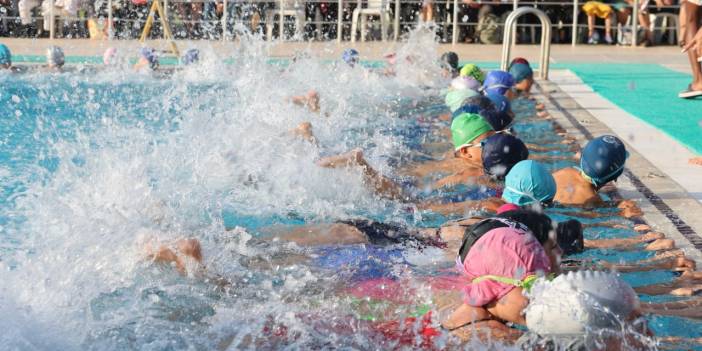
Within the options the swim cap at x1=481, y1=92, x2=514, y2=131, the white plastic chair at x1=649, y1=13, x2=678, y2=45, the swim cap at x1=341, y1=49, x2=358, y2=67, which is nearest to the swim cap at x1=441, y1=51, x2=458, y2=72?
the swim cap at x1=341, y1=49, x2=358, y2=67

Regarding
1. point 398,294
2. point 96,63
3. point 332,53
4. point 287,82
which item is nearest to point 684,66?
point 332,53

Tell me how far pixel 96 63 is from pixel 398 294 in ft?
31.8

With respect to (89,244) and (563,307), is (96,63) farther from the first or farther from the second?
(563,307)

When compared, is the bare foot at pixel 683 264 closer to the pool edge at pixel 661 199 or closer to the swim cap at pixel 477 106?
the pool edge at pixel 661 199

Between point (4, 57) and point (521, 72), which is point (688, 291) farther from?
point (4, 57)

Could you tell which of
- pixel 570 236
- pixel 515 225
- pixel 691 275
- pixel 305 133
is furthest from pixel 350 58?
pixel 515 225

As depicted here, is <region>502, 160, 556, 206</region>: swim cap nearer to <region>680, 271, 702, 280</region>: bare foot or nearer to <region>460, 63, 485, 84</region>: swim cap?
<region>680, 271, 702, 280</region>: bare foot

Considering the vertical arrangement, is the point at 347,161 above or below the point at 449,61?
below

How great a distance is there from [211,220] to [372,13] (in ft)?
38.5

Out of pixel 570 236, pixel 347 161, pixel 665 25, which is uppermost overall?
pixel 665 25

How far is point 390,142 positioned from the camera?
8156 mm

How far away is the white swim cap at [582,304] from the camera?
3.21m

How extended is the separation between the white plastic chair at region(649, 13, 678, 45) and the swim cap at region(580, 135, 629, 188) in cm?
1176

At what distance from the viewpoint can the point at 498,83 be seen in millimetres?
9070
